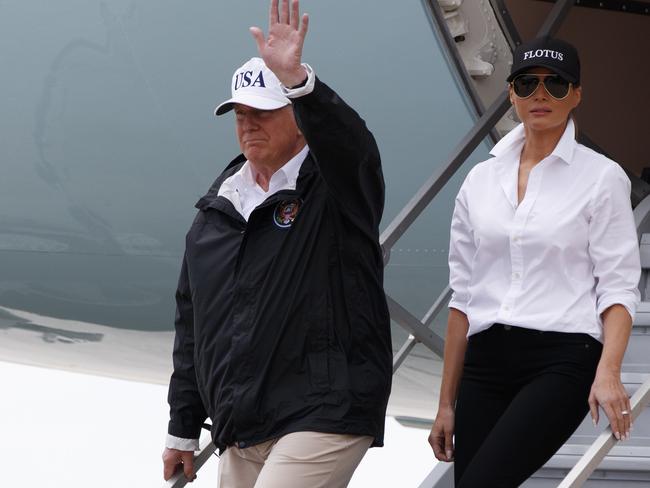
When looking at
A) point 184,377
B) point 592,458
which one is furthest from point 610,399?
point 184,377

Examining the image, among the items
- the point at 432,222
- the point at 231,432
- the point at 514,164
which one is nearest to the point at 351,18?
the point at 432,222

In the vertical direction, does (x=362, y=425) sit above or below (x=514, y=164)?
below

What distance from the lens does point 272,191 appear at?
256 cm

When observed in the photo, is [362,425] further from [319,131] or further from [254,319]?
[319,131]

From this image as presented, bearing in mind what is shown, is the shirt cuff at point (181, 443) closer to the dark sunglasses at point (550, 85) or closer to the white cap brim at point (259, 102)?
the white cap brim at point (259, 102)

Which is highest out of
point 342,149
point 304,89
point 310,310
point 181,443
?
point 304,89

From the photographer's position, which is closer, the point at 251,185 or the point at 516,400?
the point at 516,400

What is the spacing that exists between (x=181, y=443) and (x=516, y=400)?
2.67 ft

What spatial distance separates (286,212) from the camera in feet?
8.28

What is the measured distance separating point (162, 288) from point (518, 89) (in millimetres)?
2660

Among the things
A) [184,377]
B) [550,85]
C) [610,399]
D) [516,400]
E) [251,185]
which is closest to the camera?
[610,399]

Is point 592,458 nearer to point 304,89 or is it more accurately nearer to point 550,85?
point 550,85

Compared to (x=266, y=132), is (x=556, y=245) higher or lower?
lower

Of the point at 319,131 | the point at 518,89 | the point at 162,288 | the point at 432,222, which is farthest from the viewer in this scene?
the point at 432,222
